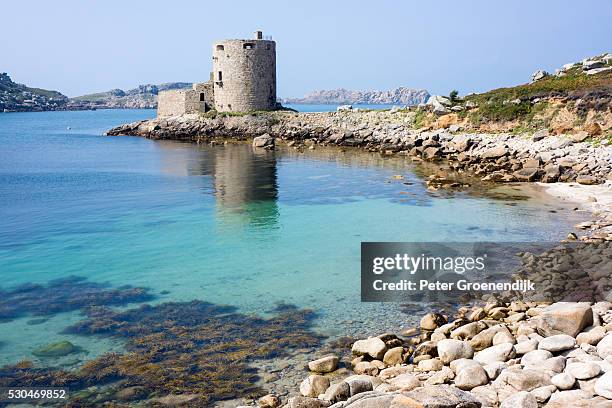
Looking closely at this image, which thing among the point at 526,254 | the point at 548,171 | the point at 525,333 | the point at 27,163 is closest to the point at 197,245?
the point at 526,254

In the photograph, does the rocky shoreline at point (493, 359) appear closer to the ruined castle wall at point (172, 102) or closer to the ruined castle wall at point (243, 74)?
the ruined castle wall at point (243, 74)

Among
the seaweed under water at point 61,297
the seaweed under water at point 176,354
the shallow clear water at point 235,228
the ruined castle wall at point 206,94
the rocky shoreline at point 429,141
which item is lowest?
the seaweed under water at point 176,354

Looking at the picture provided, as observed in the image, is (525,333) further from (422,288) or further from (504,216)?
(504,216)

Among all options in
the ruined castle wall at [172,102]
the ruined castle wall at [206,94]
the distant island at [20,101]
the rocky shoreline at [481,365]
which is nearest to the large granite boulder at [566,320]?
the rocky shoreline at [481,365]

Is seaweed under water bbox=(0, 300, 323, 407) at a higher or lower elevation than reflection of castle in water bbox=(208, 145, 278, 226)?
lower

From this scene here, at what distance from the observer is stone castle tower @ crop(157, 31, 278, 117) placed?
57156 millimetres

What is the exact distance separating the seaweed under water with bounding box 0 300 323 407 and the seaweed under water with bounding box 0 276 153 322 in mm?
652

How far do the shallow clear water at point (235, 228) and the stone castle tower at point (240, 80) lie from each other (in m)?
22.3

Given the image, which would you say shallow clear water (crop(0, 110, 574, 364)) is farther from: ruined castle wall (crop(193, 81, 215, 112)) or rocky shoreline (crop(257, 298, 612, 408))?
ruined castle wall (crop(193, 81, 215, 112))

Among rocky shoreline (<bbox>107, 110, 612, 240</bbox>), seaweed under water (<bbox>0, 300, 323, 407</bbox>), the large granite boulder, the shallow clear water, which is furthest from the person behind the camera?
rocky shoreline (<bbox>107, 110, 612, 240</bbox>)

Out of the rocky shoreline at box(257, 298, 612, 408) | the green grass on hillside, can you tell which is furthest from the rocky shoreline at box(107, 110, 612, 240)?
the rocky shoreline at box(257, 298, 612, 408)

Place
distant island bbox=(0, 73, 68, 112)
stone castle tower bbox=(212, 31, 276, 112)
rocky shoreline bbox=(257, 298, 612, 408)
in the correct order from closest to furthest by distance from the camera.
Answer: rocky shoreline bbox=(257, 298, 612, 408) < stone castle tower bbox=(212, 31, 276, 112) < distant island bbox=(0, 73, 68, 112)

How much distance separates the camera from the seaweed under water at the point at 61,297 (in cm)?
1323

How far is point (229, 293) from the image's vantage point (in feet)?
46.6
